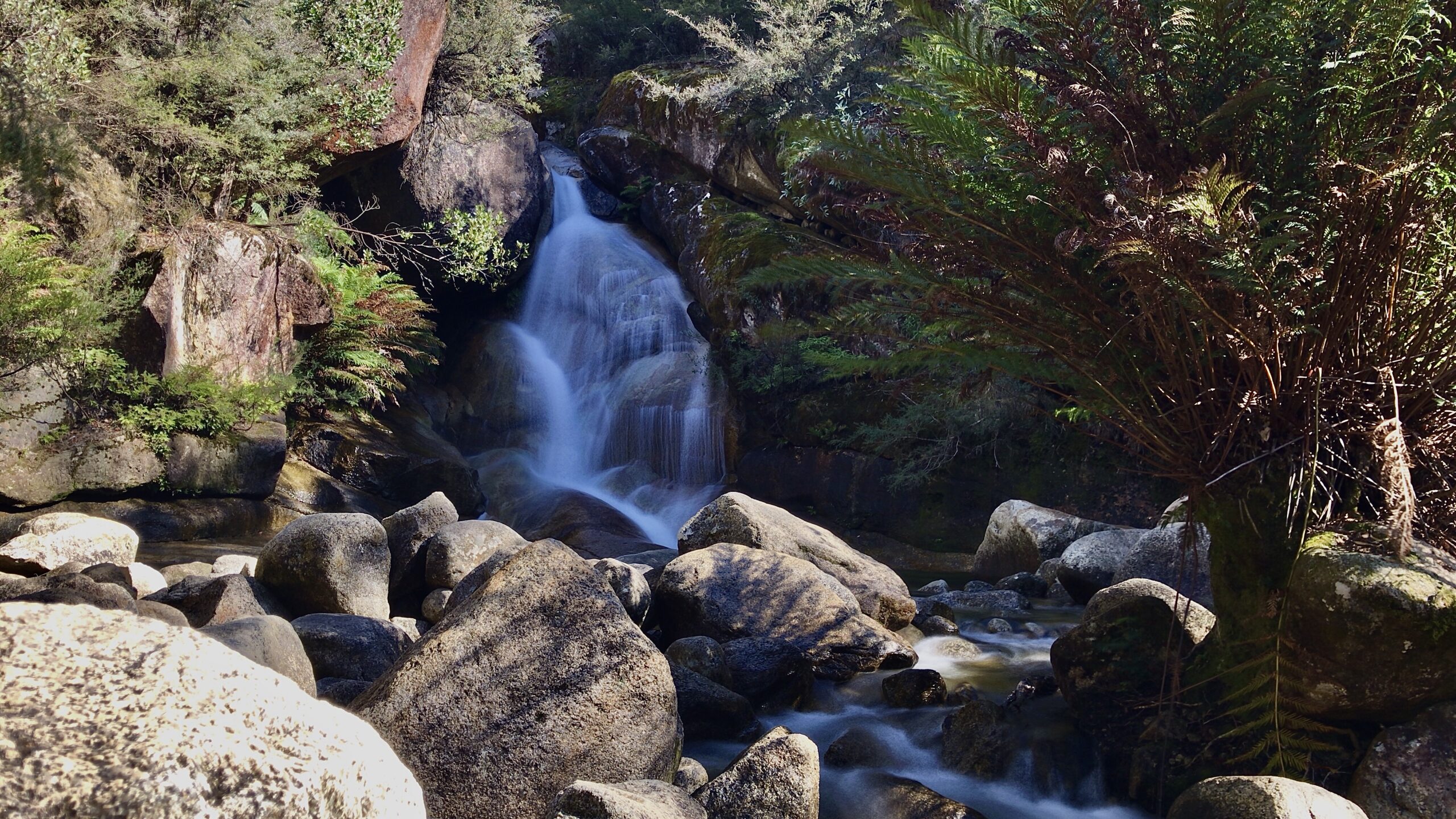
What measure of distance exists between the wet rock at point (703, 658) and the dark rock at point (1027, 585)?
4.46 metres

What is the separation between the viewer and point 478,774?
11.2 feet

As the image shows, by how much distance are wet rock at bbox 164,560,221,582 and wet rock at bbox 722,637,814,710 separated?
3955 mm

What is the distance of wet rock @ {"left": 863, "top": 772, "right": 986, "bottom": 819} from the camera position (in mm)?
3756

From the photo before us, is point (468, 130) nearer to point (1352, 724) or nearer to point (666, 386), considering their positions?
point (666, 386)

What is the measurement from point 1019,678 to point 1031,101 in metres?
3.36

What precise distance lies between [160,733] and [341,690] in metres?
3.04

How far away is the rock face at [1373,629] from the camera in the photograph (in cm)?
301

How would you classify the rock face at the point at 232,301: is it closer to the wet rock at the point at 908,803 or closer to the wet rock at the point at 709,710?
the wet rock at the point at 709,710

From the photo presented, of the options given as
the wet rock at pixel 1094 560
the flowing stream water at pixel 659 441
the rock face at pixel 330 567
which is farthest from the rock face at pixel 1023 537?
the rock face at pixel 330 567

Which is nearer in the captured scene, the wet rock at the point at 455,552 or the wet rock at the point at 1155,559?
the wet rock at the point at 455,552

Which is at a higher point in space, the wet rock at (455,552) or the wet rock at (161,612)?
the wet rock at (161,612)

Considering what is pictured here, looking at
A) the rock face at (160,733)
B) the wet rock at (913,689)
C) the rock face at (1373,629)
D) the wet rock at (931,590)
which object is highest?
the rock face at (1373,629)

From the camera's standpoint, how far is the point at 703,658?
5023 mm

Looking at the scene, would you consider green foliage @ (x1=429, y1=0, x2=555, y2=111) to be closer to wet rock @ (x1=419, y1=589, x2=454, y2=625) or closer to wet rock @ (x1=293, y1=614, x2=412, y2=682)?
wet rock @ (x1=419, y1=589, x2=454, y2=625)
